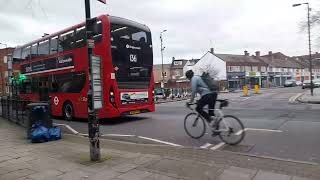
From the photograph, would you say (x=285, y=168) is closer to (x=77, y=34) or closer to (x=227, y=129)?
(x=227, y=129)

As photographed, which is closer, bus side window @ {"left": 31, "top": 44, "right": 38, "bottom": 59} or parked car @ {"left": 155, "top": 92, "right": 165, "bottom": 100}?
bus side window @ {"left": 31, "top": 44, "right": 38, "bottom": 59}

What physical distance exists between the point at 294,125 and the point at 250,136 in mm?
2282

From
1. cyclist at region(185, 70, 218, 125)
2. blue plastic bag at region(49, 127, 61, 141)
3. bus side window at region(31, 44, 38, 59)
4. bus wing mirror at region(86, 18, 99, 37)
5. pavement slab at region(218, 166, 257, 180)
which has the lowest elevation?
pavement slab at region(218, 166, 257, 180)

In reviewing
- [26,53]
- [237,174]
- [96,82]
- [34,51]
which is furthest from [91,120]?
[26,53]

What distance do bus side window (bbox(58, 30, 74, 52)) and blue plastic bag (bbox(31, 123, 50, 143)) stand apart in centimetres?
527

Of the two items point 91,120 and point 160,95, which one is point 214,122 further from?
point 160,95

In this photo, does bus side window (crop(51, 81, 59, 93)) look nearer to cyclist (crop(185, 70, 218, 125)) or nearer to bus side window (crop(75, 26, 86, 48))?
bus side window (crop(75, 26, 86, 48))

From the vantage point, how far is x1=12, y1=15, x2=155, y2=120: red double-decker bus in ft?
40.1

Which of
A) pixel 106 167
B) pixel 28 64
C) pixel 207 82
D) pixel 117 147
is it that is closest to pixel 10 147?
pixel 117 147

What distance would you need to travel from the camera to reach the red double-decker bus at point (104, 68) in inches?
481

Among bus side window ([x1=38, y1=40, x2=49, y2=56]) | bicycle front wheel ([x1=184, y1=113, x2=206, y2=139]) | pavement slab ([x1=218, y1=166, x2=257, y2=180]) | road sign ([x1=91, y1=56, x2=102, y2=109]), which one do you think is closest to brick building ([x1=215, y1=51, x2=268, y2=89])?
bus side window ([x1=38, y1=40, x2=49, y2=56])

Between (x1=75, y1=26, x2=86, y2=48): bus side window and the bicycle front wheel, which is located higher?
(x1=75, y1=26, x2=86, y2=48): bus side window

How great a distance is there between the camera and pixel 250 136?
8.50 meters

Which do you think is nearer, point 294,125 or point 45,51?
point 294,125
